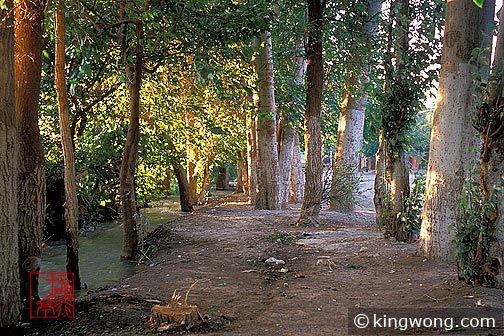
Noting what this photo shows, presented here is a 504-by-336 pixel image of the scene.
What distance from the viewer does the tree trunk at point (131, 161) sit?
9.73 meters

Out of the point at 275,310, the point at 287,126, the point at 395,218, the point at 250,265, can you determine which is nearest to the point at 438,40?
the point at 395,218

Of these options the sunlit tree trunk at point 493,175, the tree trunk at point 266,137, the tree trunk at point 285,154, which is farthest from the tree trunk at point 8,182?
the tree trunk at point 285,154

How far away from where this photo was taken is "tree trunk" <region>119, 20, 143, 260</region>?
9.73 m

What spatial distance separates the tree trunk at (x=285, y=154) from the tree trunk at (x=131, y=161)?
7.37 metres

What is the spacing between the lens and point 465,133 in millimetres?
6285

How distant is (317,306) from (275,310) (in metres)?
0.48

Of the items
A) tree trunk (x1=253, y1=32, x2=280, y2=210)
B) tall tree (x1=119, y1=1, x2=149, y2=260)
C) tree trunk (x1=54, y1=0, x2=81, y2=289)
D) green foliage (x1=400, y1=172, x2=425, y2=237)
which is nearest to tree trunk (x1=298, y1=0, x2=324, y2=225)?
green foliage (x1=400, y1=172, x2=425, y2=237)

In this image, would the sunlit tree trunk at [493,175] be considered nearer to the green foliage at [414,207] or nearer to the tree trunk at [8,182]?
the green foliage at [414,207]

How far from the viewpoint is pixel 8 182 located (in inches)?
197

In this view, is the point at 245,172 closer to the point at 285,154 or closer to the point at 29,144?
the point at 285,154

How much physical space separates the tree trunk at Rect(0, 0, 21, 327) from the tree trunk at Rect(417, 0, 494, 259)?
524 cm

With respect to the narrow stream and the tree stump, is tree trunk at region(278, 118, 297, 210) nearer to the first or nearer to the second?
the narrow stream

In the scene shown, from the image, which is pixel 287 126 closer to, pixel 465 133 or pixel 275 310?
pixel 465 133

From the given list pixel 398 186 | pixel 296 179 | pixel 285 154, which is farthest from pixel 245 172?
pixel 398 186
